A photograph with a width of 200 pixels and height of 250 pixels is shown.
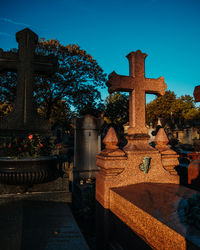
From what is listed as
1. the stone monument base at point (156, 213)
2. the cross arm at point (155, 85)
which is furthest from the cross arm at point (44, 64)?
the stone monument base at point (156, 213)

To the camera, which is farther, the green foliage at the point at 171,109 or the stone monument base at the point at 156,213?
the green foliage at the point at 171,109

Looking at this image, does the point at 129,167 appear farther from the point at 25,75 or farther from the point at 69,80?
the point at 69,80

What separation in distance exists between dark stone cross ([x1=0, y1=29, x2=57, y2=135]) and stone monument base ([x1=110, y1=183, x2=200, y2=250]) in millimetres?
3211

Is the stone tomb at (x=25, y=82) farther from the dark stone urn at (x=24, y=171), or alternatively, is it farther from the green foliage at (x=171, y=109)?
the green foliage at (x=171, y=109)

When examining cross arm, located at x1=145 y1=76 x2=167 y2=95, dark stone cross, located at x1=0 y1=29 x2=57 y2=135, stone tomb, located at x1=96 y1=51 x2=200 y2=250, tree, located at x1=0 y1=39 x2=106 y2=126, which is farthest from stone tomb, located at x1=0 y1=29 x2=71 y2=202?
tree, located at x1=0 y1=39 x2=106 y2=126

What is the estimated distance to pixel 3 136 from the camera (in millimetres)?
5102

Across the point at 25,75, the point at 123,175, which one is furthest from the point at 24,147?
the point at 123,175

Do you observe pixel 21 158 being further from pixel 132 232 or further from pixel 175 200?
pixel 175 200

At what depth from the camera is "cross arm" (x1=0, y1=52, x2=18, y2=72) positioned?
17.6 feet

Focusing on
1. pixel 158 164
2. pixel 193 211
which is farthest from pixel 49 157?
pixel 193 211

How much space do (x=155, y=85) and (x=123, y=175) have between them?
7.24 ft

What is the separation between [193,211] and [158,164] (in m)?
1.79

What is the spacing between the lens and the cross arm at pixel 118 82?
12.7 feet

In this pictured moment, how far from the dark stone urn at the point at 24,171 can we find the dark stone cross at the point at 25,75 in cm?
128
